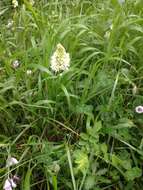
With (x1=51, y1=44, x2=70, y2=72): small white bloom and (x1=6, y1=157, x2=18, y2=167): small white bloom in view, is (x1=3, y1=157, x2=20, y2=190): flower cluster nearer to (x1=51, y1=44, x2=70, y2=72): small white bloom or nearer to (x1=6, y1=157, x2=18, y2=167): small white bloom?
(x1=6, y1=157, x2=18, y2=167): small white bloom

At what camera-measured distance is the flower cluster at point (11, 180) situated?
69.8 inches

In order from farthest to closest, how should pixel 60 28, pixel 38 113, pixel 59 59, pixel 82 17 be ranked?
1. pixel 82 17
2. pixel 60 28
3. pixel 38 113
4. pixel 59 59

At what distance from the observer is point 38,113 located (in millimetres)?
2049

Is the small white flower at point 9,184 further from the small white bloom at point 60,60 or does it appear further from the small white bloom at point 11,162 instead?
the small white bloom at point 60,60

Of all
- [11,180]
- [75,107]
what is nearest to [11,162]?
[11,180]

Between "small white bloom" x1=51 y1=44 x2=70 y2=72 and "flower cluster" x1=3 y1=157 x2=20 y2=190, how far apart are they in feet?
1.43

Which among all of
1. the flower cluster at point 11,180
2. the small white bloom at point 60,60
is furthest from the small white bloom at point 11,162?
the small white bloom at point 60,60

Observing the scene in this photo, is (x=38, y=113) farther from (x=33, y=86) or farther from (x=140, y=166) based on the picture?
(x=140, y=166)

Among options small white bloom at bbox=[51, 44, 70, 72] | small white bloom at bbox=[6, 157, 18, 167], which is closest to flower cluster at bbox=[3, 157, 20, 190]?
small white bloom at bbox=[6, 157, 18, 167]

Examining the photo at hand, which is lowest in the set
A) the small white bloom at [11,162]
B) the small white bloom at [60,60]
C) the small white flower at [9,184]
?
the small white flower at [9,184]

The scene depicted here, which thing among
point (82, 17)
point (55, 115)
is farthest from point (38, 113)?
point (82, 17)

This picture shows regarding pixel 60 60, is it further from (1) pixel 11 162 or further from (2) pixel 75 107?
(1) pixel 11 162

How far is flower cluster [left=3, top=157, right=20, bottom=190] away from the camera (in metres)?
1.77

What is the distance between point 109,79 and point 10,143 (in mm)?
534
